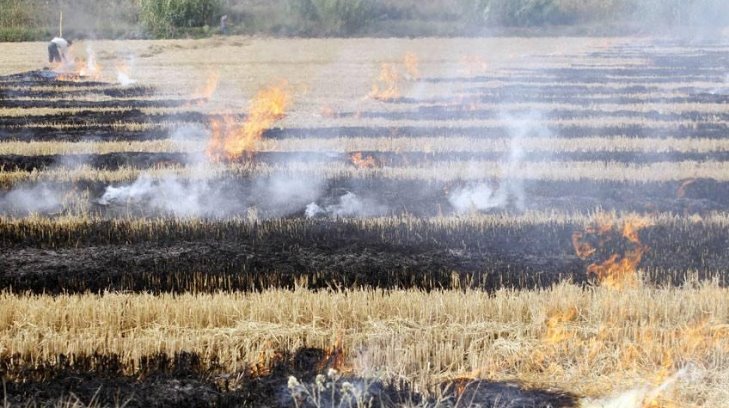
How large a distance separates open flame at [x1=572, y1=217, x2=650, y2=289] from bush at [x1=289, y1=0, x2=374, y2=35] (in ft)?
127

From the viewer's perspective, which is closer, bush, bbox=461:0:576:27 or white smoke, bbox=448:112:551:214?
white smoke, bbox=448:112:551:214

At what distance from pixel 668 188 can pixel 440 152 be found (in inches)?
167

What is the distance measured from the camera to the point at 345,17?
48312 mm

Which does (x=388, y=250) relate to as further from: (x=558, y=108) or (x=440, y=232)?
(x=558, y=108)

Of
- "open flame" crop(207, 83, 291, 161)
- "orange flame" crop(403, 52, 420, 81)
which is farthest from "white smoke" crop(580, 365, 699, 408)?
"orange flame" crop(403, 52, 420, 81)

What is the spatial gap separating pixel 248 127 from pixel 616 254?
10.4 metres

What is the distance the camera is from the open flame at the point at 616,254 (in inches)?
333

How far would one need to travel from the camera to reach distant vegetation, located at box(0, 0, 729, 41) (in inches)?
1791

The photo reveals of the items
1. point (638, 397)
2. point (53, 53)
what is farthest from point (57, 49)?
point (638, 397)

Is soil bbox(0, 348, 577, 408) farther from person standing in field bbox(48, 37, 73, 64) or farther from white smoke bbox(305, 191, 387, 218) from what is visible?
person standing in field bbox(48, 37, 73, 64)

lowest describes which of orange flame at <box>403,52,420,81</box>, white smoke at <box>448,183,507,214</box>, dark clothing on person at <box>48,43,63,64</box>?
white smoke at <box>448,183,507,214</box>

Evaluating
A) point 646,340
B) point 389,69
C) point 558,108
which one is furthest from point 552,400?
point 389,69

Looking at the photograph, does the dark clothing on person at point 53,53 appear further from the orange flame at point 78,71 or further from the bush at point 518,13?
the bush at point 518,13

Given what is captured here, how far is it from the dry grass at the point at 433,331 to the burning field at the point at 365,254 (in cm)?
2
